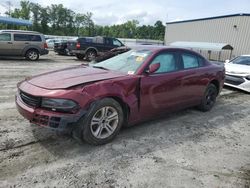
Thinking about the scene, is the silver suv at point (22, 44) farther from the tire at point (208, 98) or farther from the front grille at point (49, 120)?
the front grille at point (49, 120)

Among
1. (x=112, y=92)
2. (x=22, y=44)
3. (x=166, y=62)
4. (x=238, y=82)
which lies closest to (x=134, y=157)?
(x=112, y=92)

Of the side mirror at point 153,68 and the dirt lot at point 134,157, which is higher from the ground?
the side mirror at point 153,68

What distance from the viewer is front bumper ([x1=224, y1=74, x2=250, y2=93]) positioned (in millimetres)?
8086

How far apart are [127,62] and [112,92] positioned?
1009 millimetres

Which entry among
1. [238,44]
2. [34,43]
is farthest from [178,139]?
[238,44]

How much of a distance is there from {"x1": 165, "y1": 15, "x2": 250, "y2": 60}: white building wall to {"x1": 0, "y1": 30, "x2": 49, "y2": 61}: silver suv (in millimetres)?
17478

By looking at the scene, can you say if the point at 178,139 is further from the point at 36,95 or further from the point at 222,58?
the point at 222,58

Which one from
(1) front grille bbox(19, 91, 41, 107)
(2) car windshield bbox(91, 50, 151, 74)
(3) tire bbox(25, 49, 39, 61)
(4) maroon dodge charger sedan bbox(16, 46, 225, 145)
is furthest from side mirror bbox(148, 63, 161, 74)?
(3) tire bbox(25, 49, 39, 61)

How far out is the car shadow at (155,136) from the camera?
11.7 ft

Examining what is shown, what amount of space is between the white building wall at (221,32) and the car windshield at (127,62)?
20.7m

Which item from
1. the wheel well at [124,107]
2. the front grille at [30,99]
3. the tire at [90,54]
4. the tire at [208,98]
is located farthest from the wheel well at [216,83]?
the tire at [90,54]

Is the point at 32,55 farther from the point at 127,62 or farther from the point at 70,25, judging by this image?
the point at 70,25

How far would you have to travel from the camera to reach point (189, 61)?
16.9 ft

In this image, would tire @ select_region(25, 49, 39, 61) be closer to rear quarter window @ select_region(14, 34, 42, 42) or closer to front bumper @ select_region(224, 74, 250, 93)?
rear quarter window @ select_region(14, 34, 42, 42)
